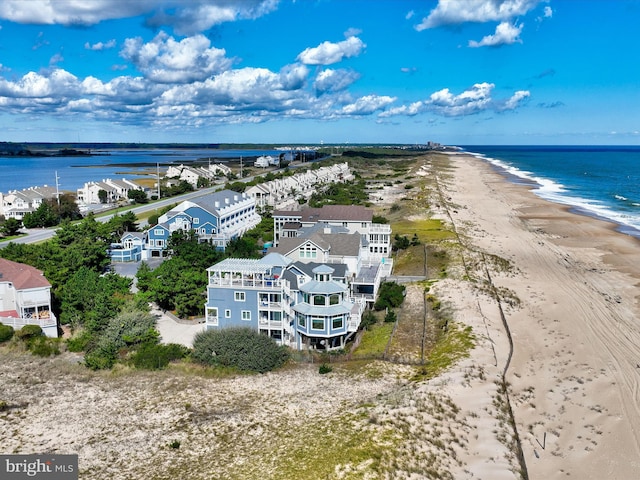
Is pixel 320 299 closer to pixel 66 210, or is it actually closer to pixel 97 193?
pixel 66 210

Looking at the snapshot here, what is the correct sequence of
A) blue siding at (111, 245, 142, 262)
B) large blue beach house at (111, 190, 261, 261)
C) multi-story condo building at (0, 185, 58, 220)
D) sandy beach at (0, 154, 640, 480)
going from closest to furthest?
1. sandy beach at (0, 154, 640, 480)
2. blue siding at (111, 245, 142, 262)
3. large blue beach house at (111, 190, 261, 261)
4. multi-story condo building at (0, 185, 58, 220)

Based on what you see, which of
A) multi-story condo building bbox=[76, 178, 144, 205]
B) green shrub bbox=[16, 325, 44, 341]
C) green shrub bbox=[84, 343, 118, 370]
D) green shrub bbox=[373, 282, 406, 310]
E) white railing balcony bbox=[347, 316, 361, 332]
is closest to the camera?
green shrub bbox=[84, 343, 118, 370]

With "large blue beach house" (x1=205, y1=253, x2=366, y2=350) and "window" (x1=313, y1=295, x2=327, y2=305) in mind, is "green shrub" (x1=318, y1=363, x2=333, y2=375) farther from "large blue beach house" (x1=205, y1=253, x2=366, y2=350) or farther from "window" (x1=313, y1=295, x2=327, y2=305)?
"window" (x1=313, y1=295, x2=327, y2=305)

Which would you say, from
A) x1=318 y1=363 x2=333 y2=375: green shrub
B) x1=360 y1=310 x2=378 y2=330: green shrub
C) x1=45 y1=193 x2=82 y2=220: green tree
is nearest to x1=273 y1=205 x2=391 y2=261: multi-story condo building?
x1=360 y1=310 x2=378 y2=330: green shrub

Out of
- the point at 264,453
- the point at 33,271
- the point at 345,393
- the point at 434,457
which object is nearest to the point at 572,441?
the point at 434,457

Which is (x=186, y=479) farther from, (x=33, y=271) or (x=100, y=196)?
(x=100, y=196)
